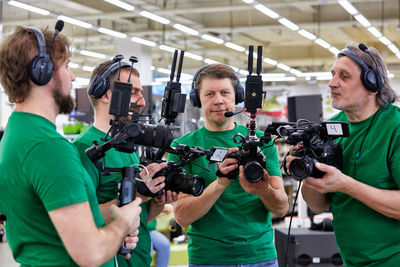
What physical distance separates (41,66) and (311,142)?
102cm

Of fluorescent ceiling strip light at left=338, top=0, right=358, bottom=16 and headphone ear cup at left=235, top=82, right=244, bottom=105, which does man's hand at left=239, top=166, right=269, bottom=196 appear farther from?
fluorescent ceiling strip light at left=338, top=0, right=358, bottom=16

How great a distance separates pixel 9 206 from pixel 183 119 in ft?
19.4

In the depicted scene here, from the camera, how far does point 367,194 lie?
6.27 ft

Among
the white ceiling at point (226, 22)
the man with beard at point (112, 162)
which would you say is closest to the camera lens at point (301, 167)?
the man with beard at point (112, 162)

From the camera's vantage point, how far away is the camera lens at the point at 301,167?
1.91 metres

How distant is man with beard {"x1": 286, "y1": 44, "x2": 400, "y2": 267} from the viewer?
1.93m

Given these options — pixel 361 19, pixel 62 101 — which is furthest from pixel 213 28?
pixel 62 101

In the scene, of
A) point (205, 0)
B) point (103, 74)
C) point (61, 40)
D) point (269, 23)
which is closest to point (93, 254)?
point (61, 40)

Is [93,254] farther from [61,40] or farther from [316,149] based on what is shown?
[316,149]

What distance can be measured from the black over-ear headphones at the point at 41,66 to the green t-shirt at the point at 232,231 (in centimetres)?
91

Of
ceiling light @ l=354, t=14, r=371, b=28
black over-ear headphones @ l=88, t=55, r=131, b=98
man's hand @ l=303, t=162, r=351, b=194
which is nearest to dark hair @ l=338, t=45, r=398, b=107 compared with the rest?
man's hand @ l=303, t=162, r=351, b=194

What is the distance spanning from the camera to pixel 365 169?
79.4 inches

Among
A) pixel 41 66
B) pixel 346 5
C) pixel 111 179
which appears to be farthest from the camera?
pixel 346 5

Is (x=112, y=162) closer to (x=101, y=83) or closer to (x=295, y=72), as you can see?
(x=101, y=83)
